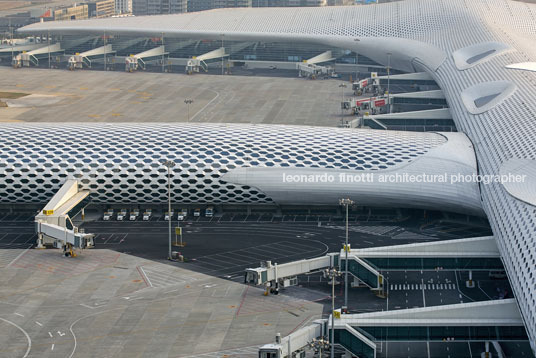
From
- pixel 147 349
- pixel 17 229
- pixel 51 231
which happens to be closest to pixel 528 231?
pixel 147 349

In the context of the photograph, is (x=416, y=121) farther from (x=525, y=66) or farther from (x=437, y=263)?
(x=437, y=263)

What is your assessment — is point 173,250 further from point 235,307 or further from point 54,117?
point 54,117

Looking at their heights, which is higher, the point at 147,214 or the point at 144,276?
the point at 147,214

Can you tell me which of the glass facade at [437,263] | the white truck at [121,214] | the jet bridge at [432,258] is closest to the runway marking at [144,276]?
the jet bridge at [432,258]

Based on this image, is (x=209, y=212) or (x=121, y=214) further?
(x=209, y=212)

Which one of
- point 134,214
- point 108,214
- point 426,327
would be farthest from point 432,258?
point 108,214

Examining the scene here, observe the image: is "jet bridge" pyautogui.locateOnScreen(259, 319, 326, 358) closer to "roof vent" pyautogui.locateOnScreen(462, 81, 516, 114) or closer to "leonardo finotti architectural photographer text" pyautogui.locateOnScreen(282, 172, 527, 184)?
"leonardo finotti architectural photographer text" pyautogui.locateOnScreen(282, 172, 527, 184)
